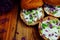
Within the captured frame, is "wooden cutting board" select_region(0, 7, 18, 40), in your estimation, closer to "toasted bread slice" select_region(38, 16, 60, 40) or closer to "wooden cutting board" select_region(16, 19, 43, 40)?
"wooden cutting board" select_region(16, 19, 43, 40)

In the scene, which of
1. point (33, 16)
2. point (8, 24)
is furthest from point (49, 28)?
point (8, 24)

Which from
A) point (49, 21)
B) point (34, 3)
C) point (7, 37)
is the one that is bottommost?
point (7, 37)

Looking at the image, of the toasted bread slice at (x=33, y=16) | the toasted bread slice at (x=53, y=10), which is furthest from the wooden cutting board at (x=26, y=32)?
the toasted bread slice at (x=53, y=10)

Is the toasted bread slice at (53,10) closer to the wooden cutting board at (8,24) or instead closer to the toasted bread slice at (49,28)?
the toasted bread slice at (49,28)

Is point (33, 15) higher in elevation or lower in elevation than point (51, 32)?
higher

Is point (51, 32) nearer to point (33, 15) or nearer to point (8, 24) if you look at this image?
point (33, 15)

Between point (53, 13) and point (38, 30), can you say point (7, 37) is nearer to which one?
point (38, 30)

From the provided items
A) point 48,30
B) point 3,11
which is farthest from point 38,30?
point 3,11
